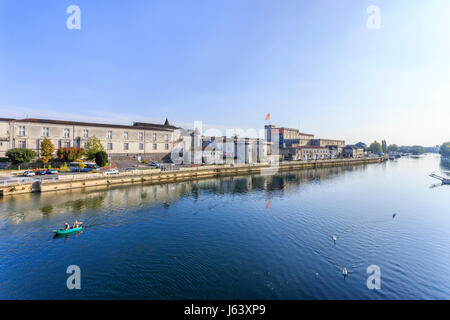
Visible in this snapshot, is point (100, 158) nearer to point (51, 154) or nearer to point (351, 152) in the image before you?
point (51, 154)

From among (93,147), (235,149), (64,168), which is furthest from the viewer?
(235,149)

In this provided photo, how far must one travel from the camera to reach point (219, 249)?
63.9ft

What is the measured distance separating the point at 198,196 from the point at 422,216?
120ft

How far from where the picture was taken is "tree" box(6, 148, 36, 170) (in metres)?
45.5

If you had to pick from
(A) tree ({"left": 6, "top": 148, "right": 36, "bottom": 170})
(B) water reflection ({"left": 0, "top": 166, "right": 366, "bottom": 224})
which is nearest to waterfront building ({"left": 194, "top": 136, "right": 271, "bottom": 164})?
(B) water reflection ({"left": 0, "top": 166, "right": 366, "bottom": 224})

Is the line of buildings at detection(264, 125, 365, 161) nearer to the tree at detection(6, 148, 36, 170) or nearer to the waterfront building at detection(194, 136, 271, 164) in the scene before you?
the waterfront building at detection(194, 136, 271, 164)

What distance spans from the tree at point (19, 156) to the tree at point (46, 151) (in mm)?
2686

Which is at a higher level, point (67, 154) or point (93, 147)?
point (93, 147)

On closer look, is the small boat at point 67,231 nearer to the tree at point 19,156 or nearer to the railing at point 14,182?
the railing at point 14,182

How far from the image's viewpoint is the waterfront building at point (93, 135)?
51.3m

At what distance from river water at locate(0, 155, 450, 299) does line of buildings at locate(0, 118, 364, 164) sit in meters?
29.9

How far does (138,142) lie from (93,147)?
51.4 feet

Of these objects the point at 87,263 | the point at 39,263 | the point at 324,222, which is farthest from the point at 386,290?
the point at 39,263

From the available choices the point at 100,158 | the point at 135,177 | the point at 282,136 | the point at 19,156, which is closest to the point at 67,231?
the point at 135,177
